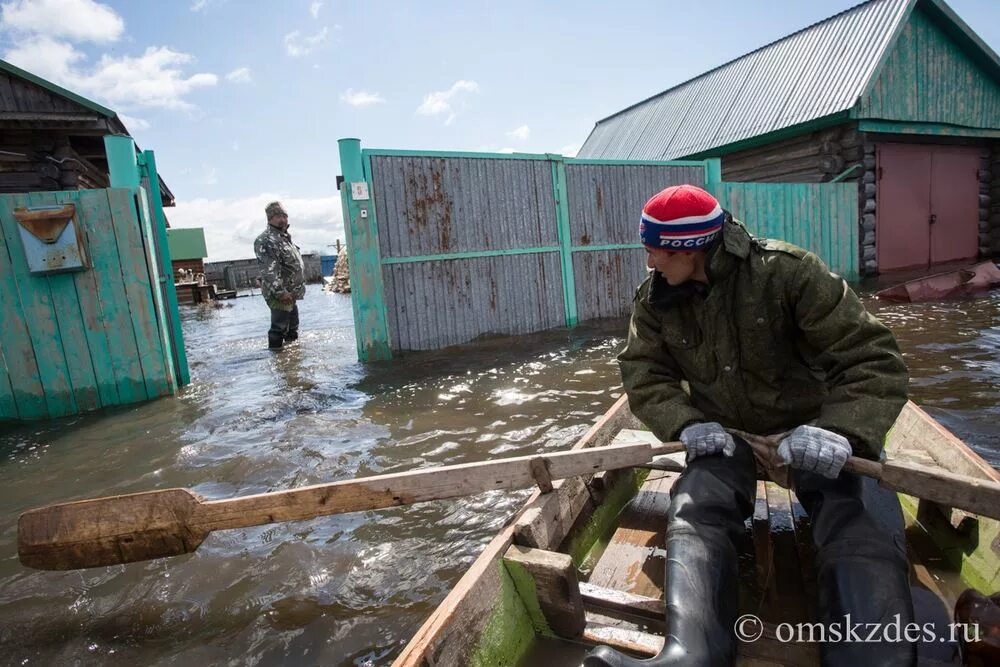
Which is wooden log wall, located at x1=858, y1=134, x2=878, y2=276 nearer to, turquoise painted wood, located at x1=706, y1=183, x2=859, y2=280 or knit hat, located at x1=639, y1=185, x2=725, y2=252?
turquoise painted wood, located at x1=706, y1=183, x2=859, y2=280

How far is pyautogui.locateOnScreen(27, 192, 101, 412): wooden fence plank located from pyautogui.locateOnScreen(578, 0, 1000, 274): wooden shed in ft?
36.3

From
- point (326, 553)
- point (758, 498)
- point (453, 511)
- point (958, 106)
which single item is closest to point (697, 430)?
point (758, 498)

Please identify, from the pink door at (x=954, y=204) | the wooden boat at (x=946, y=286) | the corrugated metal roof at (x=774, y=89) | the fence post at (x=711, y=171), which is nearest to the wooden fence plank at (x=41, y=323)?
the fence post at (x=711, y=171)

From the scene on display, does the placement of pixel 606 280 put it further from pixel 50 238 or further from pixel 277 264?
pixel 50 238

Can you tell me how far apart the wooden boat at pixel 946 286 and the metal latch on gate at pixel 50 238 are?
10556 mm

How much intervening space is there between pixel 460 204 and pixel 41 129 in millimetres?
7257

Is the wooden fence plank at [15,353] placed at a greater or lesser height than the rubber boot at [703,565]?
greater

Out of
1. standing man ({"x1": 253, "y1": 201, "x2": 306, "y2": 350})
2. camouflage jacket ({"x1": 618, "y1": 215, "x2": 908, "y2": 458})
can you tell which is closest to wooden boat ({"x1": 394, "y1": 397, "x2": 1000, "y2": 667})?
camouflage jacket ({"x1": 618, "y1": 215, "x2": 908, "y2": 458})

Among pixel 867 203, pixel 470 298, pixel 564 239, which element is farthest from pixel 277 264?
pixel 867 203

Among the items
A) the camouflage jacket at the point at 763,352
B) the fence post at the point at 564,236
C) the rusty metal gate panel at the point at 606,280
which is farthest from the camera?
the rusty metal gate panel at the point at 606,280

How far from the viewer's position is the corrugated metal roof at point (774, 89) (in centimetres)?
1132

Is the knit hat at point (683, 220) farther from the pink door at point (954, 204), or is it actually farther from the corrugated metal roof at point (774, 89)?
the pink door at point (954, 204)

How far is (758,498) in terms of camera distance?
8.94 ft

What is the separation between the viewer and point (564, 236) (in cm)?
795
